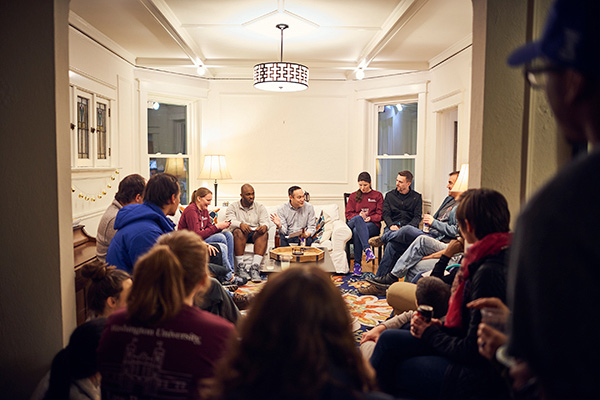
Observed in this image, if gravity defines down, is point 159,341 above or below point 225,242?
above

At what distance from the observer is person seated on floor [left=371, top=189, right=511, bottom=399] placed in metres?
1.71

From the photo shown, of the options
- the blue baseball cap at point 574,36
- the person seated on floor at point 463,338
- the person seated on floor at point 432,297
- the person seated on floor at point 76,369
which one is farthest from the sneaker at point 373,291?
the blue baseball cap at point 574,36

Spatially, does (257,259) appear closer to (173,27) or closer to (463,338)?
(173,27)

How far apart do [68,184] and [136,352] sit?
134 cm

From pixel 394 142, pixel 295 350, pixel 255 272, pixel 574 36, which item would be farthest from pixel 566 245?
pixel 394 142

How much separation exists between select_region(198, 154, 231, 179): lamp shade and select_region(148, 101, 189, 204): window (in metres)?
0.54

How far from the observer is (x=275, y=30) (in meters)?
5.16

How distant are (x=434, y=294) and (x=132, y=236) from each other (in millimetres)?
1617

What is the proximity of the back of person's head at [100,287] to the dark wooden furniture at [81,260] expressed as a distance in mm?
845

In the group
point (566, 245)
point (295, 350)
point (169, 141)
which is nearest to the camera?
point (566, 245)

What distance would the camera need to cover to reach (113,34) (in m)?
5.26

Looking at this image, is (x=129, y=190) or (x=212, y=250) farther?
(x=212, y=250)

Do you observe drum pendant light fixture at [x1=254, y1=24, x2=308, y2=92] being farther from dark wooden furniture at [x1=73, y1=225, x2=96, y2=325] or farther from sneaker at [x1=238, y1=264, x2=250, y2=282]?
dark wooden furniture at [x1=73, y1=225, x2=96, y2=325]

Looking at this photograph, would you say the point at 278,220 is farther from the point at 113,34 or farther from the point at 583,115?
the point at 583,115
